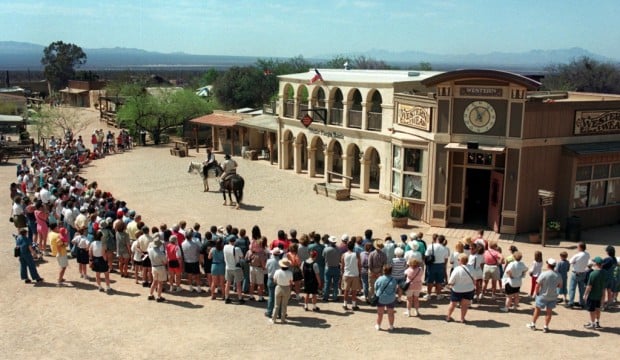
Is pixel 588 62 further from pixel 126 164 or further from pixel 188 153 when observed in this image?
pixel 126 164

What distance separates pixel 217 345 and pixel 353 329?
253cm

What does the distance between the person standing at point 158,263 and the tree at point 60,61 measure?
9833 centimetres

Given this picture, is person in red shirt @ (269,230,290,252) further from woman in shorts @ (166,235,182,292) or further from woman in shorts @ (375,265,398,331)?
woman in shorts @ (375,265,398,331)

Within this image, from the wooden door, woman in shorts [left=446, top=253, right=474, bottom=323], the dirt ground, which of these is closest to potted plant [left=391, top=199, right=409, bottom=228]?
the wooden door

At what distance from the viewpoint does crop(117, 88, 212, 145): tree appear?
41.0 meters

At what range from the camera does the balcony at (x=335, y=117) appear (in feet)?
90.4

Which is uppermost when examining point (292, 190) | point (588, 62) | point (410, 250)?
point (588, 62)

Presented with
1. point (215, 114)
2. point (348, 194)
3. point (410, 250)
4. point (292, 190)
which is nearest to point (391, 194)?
point (348, 194)

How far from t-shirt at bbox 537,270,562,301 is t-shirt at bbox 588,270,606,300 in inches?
30.6

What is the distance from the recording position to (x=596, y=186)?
19719mm

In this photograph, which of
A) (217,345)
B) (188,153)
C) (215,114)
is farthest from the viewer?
(215,114)

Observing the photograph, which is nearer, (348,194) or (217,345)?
(217,345)

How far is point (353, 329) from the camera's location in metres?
11.2

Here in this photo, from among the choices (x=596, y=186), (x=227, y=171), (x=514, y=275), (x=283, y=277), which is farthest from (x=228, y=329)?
(x=596, y=186)
